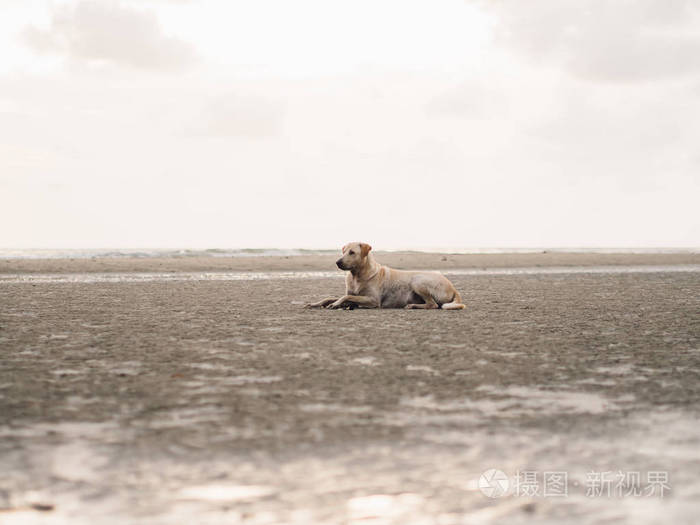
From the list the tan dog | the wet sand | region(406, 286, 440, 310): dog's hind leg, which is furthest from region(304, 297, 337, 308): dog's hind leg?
the wet sand

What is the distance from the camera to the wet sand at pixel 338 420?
2.61m

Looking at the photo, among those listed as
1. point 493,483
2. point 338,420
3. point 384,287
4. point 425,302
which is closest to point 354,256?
point 384,287

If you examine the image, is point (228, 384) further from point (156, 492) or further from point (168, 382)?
point (156, 492)

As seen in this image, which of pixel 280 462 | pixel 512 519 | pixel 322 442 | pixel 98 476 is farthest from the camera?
pixel 322 442

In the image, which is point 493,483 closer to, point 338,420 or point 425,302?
point 338,420

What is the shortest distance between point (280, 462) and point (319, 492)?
1.41 feet

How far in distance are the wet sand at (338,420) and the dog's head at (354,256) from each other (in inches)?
111

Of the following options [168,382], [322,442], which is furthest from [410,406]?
[168,382]

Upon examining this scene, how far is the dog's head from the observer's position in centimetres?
1128

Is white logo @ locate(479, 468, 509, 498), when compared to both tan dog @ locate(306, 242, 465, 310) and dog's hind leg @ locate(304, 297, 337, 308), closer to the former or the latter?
tan dog @ locate(306, 242, 465, 310)

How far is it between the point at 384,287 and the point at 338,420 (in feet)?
26.7

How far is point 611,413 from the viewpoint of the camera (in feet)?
13.3

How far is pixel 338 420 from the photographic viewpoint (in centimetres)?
384

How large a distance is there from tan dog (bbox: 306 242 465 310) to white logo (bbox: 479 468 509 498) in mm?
8217
